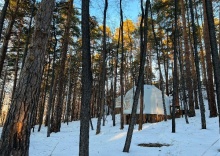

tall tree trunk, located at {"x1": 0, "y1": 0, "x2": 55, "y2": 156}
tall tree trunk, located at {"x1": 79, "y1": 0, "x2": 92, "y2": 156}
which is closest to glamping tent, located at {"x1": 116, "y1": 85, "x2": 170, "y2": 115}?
tall tree trunk, located at {"x1": 79, "y1": 0, "x2": 92, "y2": 156}

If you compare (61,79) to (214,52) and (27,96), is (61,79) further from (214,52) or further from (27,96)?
(27,96)

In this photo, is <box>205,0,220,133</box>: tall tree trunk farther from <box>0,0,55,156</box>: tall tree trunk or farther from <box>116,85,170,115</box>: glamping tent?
<box>116,85,170,115</box>: glamping tent

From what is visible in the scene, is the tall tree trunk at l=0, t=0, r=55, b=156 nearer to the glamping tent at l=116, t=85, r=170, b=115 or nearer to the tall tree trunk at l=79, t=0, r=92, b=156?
the tall tree trunk at l=79, t=0, r=92, b=156

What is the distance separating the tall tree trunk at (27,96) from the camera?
13.9 feet

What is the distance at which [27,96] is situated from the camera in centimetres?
445

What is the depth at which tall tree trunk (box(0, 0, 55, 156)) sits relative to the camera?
4.23 meters

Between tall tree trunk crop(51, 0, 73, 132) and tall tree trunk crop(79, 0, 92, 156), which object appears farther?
tall tree trunk crop(51, 0, 73, 132)

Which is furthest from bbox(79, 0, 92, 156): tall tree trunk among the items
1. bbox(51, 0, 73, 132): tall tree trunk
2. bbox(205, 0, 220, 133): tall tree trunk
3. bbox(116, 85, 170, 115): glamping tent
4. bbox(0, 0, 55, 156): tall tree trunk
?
bbox(116, 85, 170, 115): glamping tent

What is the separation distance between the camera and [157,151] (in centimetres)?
754

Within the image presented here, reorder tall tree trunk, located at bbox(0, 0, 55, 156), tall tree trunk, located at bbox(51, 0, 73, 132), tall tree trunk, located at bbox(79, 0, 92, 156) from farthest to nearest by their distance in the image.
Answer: tall tree trunk, located at bbox(51, 0, 73, 132) < tall tree trunk, located at bbox(79, 0, 92, 156) < tall tree trunk, located at bbox(0, 0, 55, 156)

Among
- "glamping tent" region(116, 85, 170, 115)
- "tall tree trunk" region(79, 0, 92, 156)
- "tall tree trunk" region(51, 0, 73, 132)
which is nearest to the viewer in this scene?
"tall tree trunk" region(79, 0, 92, 156)

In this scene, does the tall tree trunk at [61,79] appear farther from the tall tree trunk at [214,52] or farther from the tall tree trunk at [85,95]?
the tall tree trunk at [214,52]

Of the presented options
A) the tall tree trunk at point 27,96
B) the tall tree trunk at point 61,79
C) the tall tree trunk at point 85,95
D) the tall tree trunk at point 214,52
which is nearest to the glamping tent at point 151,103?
the tall tree trunk at point 61,79

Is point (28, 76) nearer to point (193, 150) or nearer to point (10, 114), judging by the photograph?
point (10, 114)
